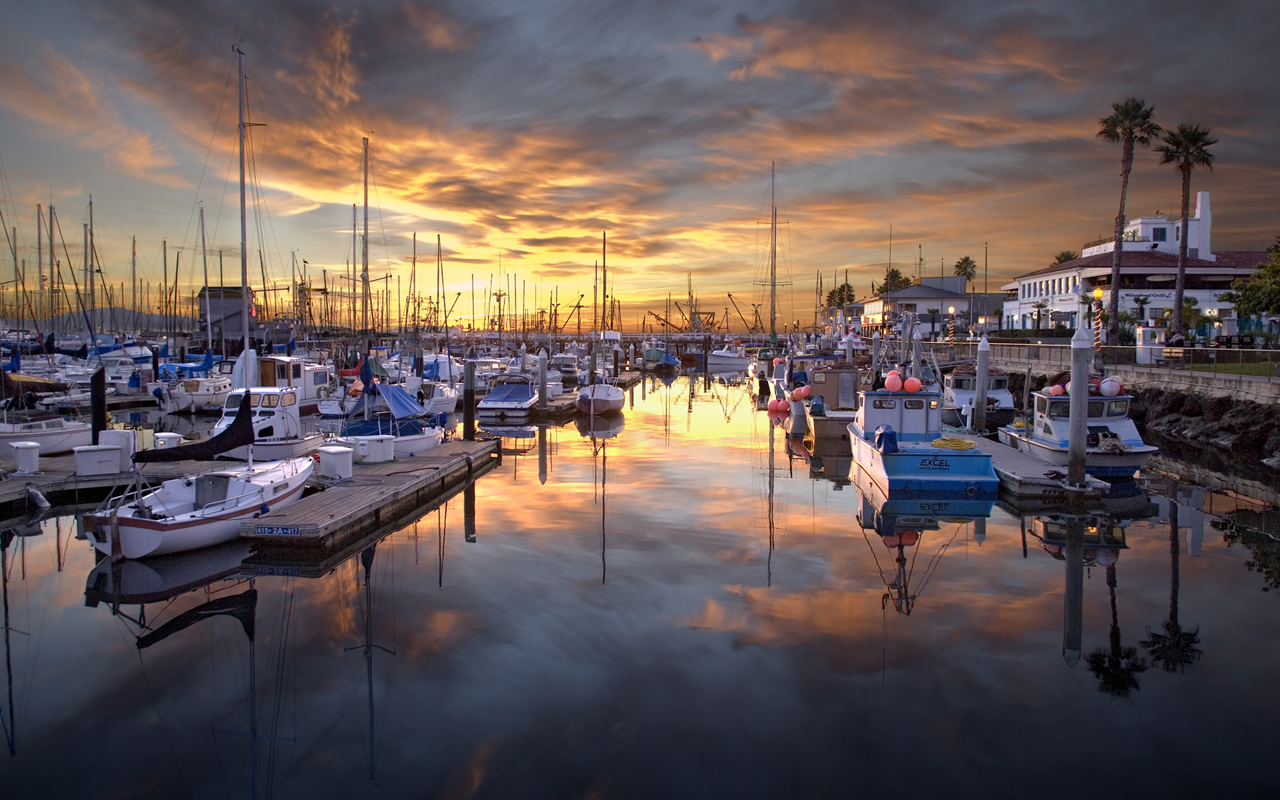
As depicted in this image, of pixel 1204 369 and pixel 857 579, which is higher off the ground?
pixel 1204 369

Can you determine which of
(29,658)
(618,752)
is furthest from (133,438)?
(618,752)

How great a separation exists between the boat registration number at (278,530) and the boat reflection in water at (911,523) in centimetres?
1230

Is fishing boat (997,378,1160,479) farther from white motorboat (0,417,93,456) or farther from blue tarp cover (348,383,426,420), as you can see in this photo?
white motorboat (0,417,93,456)

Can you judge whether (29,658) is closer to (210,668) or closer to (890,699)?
(210,668)

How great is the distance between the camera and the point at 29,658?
38.9 feet

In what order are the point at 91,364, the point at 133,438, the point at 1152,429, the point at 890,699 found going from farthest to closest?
the point at 91,364 → the point at 1152,429 → the point at 133,438 → the point at 890,699

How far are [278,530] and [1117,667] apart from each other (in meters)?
16.0

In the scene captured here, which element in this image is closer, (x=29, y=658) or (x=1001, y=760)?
(x=1001, y=760)

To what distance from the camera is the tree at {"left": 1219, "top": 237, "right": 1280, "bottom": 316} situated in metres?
36.1

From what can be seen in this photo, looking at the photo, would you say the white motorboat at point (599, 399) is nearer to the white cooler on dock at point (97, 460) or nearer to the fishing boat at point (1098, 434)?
the fishing boat at point (1098, 434)

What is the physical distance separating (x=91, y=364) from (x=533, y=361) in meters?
34.4

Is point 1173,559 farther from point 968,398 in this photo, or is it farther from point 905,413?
point 968,398

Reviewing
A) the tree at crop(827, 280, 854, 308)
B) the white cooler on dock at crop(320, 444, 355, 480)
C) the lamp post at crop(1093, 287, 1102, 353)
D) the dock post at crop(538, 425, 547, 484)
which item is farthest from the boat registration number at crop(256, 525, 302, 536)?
the tree at crop(827, 280, 854, 308)

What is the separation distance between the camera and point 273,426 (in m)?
25.2
